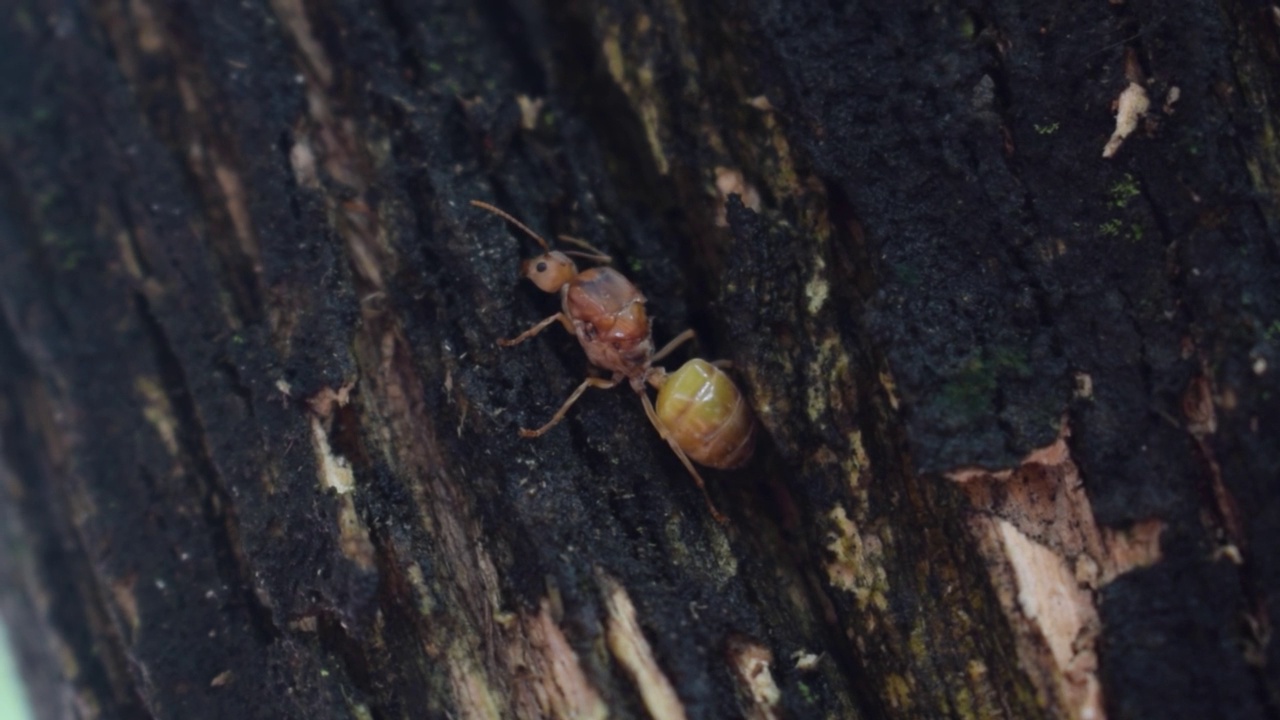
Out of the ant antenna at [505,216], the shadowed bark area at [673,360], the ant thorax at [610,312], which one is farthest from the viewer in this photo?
the ant thorax at [610,312]

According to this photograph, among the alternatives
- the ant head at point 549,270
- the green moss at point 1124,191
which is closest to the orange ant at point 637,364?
the ant head at point 549,270

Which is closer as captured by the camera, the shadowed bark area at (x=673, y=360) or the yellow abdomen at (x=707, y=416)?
the shadowed bark area at (x=673, y=360)

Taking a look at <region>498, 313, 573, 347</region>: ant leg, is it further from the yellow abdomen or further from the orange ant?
the yellow abdomen

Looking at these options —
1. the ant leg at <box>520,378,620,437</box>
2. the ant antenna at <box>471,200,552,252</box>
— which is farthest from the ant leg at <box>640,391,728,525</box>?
the ant antenna at <box>471,200,552,252</box>

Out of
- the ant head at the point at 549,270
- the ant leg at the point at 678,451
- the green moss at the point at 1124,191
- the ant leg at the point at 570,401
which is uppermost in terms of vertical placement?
the green moss at the point at 1124,191

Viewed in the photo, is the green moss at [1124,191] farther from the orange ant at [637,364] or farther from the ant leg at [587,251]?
the ant leg at [587,251]

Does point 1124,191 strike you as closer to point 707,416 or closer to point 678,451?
point 707,416

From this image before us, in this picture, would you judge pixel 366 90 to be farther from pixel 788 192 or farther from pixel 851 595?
pixel 851 595
